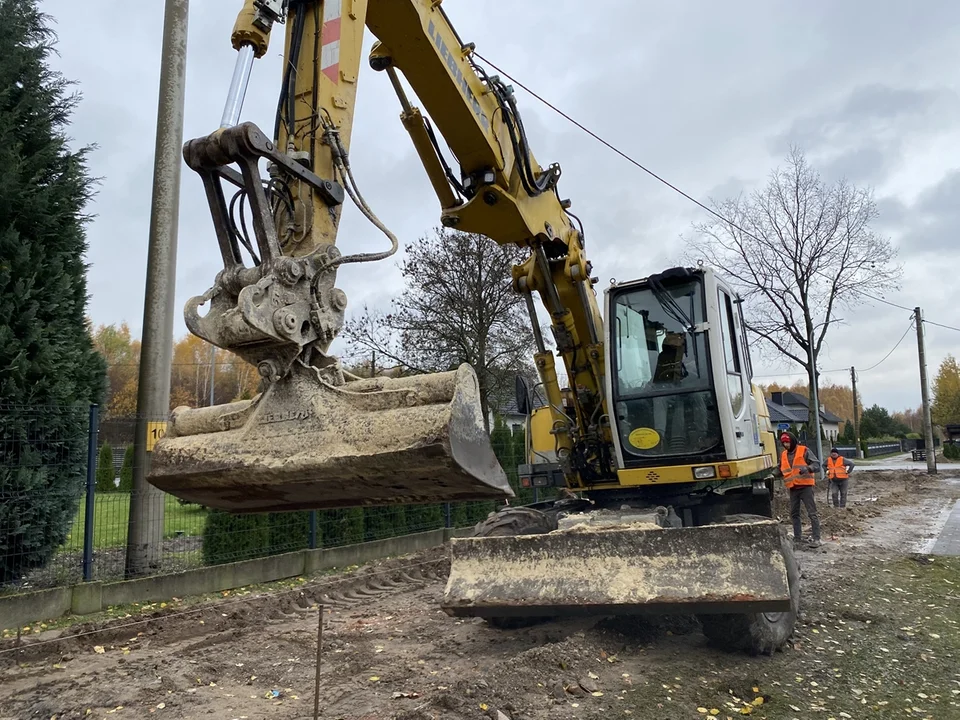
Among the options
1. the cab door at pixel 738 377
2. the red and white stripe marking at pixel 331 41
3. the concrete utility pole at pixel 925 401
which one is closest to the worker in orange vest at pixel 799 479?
the cab door at pixel 738 377

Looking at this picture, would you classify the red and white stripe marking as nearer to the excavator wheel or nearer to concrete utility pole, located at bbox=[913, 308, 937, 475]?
the excavator wheel

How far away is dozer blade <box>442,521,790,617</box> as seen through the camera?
13.8 ft

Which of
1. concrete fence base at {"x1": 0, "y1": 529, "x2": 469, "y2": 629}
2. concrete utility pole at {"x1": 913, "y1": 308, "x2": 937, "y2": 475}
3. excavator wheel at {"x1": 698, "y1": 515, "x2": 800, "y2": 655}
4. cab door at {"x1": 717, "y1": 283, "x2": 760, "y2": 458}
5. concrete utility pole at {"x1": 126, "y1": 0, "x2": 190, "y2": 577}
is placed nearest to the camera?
excavator wheel at {"x1": 698, "y1": 515, "x2": 800, "y2": 655}

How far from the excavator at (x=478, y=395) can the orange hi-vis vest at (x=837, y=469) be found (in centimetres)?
674

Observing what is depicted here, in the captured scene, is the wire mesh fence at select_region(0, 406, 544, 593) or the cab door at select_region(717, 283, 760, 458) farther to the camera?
the wire mesh fence at select_region(0, 406, 544, 593)

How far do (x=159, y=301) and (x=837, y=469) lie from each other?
39.6 feet

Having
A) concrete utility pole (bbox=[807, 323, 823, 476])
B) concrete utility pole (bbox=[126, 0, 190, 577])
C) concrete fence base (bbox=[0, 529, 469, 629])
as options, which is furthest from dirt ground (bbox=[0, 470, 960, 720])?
concrete utility pole (bbox=[807, 323, 823, 476])

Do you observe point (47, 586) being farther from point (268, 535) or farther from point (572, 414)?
point (572, 414)

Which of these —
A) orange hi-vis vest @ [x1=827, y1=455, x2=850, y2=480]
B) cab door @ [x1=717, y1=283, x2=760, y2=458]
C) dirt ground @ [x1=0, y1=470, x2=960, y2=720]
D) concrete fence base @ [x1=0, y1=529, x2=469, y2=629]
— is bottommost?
dirt ground @ [x1=0, y1=470, x2=960, y2=720]

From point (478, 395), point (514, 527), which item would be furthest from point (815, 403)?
point (478, 395)

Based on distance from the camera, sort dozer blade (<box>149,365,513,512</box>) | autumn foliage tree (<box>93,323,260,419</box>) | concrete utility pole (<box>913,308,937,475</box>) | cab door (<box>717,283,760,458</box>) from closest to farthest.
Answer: dozer blade (<box>149,365,513,512</box>)
cab door (<box>717,283,760,458</box>)
concrete utility pole (<box>913,308,937,475</box>)
autumn foliage tree (<box>93,323,260,419</box>)

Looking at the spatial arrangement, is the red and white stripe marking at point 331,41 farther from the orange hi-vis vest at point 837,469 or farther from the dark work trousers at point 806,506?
the orange hi-vis vest at point 837,469

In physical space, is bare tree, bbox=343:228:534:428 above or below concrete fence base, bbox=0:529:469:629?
above

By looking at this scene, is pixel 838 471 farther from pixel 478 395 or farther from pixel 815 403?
pixel 478 395
